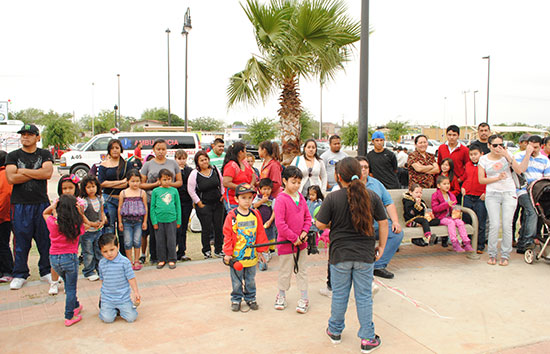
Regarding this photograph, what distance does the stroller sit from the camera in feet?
19.9

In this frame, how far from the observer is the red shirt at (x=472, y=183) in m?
6.70

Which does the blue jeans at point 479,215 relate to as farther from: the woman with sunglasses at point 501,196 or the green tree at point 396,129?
the green tree at point 396,129

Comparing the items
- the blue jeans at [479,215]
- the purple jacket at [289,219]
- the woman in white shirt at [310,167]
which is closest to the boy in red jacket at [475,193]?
the blue jeans at [479,215]

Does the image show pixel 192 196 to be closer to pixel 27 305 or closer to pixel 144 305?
pixel 144 305

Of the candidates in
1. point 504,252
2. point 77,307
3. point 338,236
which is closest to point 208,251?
point 77,307

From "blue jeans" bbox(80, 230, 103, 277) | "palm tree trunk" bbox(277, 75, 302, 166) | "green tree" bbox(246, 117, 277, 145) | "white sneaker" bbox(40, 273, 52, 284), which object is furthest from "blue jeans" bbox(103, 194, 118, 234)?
"green tree" bbox(246, 117, 277, 145)

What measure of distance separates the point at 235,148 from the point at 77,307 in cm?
299

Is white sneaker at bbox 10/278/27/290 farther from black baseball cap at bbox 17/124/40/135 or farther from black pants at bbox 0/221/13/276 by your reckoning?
black baseball cap at bbox 17/124/40/135

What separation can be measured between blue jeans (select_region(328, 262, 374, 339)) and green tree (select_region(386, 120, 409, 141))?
48908 millimetres

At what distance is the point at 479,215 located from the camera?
6.79 meters

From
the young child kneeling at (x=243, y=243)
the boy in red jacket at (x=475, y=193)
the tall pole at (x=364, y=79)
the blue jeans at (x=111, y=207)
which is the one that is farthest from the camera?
the tall pole at (x=364, y=79)

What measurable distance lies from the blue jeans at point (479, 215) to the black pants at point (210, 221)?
13.0 feet

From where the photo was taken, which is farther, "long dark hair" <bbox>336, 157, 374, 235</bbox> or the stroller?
the stroller

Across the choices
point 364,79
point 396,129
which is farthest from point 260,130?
point 364,79
